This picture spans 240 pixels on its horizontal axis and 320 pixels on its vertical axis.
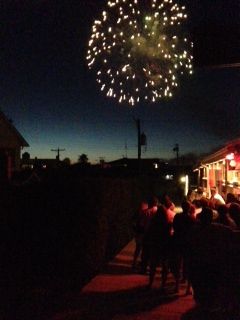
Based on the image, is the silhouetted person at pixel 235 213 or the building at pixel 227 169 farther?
the building at pixel 227 169

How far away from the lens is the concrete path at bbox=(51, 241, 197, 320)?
26.3 feet

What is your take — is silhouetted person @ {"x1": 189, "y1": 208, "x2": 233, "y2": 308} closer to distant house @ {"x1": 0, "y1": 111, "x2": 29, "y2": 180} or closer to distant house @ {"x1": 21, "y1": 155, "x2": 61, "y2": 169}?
distant house @ {"x1": 21, "y1": 155, "x2": 61, "y2": 169}

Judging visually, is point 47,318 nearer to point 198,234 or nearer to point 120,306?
point 120,306

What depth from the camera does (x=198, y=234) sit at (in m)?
6.97

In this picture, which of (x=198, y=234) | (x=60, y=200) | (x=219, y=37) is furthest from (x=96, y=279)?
(x=219, y=37)

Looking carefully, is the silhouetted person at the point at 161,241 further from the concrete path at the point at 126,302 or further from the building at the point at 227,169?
the building at the point at 227,169

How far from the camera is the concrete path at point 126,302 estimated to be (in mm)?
8031

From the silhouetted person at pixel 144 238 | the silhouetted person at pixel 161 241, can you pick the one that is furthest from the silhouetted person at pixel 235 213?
the silhouetted person at pixel 144 238

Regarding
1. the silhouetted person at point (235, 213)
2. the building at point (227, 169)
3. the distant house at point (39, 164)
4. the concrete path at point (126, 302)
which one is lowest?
the concrete path at point (126, 302)

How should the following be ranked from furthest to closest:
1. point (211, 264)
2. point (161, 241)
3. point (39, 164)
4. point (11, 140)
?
point (11, 140) → point (39, 164) → point (161, 241) → point (211, 264)

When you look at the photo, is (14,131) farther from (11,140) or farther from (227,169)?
(227,169)

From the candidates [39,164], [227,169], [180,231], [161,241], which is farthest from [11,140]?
[180,231]

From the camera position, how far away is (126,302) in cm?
887

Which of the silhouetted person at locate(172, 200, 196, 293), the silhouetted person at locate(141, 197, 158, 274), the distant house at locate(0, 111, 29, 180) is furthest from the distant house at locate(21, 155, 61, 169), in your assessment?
the silhouetted person at locate(172, 200, 196, 293)
